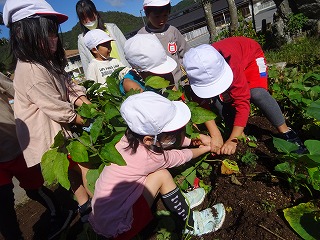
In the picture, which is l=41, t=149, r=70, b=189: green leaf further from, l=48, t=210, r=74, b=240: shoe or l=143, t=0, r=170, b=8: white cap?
l=143, t=0, r=170, b=8: white cap

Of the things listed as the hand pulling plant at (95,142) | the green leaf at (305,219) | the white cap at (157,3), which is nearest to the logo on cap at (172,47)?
the white cap at (157,3)

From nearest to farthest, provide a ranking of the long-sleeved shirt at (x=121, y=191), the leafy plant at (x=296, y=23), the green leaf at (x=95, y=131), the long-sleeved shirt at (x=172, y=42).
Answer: the green leaf at (x=95, y=131) < the long-sleeved shirt at (x=121, y=191) < the long-sleeved shirt at (x=172, y=42) < the leafy plant at (x=296, y=23)

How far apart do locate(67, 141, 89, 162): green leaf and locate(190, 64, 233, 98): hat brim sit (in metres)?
0.84

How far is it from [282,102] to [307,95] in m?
0.48

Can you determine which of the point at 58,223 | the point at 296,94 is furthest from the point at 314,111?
the point at 58,223

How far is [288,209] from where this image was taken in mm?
1479

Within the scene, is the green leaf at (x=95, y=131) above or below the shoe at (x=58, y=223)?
above

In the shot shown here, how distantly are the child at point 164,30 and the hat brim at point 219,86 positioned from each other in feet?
2.24

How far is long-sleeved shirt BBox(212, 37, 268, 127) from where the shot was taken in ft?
5.99

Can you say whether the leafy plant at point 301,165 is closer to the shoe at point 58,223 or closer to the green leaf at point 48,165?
the green leaf at point 48,165

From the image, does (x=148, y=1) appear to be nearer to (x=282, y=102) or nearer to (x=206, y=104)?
(x=206, y=104)

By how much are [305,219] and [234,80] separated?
925mm

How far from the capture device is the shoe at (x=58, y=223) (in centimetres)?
230

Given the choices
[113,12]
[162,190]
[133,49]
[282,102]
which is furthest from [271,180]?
[113,12]
